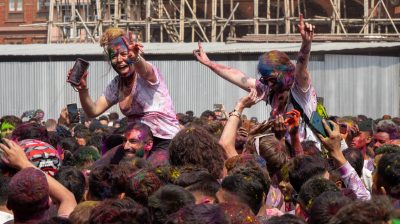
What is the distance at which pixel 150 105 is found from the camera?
9.88 meters

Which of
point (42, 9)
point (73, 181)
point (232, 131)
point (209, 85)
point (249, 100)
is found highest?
point (42, 9)

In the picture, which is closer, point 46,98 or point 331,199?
point 331,199

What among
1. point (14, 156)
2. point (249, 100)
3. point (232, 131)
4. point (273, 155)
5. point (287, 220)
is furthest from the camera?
point (249, 100)

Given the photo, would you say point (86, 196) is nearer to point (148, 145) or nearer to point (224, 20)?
point (148, 145)

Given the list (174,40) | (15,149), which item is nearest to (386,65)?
(174,40)

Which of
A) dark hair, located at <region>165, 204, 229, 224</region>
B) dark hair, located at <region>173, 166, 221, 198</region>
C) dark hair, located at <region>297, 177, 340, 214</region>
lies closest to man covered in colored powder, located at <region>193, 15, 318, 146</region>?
dark hair, located at <region>173, 166, 221, 198</region>

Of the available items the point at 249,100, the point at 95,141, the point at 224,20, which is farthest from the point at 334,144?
the point at 224,20

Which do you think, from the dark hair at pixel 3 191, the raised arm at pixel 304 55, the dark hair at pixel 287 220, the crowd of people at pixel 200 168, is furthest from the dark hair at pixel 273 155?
the dark hair at pixel 287 220

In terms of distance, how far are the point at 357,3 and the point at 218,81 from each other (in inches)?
649

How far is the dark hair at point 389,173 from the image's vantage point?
23.1ft

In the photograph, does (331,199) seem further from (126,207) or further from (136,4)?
(136,4)

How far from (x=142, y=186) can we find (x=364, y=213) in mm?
2205

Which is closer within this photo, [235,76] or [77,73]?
[77,73]

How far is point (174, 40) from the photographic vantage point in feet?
151
